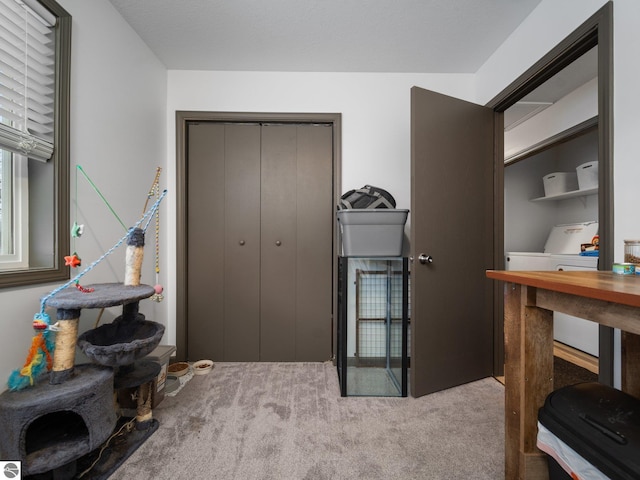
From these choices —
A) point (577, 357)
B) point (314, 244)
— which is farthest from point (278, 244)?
point (577, 357)

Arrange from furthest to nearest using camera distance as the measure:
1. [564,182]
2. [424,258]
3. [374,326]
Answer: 1. [564,182]
2. [374,326]
3. [424,258]

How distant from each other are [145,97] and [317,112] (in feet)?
4.07

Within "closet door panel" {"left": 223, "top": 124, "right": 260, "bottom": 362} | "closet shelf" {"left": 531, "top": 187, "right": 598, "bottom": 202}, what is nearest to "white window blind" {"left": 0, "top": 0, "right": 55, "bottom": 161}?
"closet door panel" {"left": 223, "top": 124, "right": 260, "bottom": 362}

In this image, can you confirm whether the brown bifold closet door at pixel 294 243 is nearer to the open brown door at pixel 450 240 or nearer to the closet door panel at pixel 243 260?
the closet door panel at pixel 243 260

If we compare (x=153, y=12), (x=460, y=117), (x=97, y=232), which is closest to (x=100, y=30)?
(x=153, y=12)

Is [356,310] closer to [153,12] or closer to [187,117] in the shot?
[187,117]

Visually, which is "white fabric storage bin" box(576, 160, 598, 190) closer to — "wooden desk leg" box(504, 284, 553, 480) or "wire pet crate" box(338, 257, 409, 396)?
"wire pet crate" box(338, 257, 409, 396)

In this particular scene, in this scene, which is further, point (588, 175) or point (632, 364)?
point (588, 175)

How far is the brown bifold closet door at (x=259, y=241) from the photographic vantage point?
227cm

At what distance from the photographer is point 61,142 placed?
1.30 metres

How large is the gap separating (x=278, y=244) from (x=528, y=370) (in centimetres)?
173

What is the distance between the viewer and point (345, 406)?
168 centimetres

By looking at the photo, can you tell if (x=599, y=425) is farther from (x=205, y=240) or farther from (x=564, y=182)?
(x=564, y=182)

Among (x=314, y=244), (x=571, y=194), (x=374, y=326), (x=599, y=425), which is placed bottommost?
(x=374, y=326)
